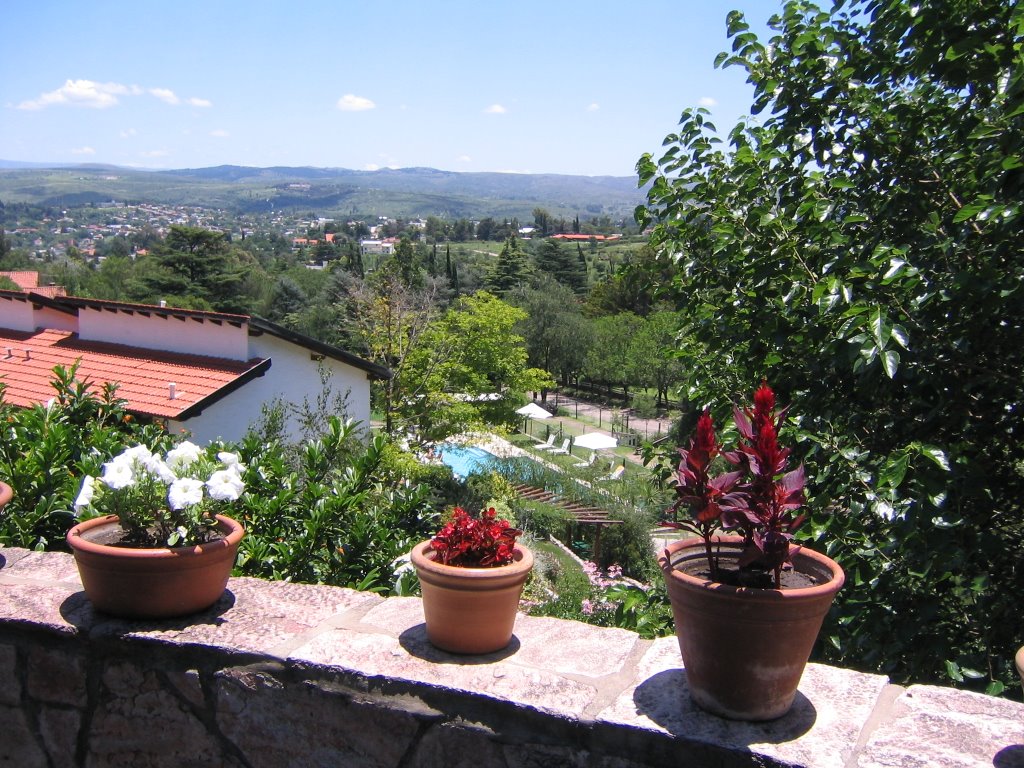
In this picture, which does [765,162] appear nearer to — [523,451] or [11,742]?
[11,742]

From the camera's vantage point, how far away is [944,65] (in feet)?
9.27

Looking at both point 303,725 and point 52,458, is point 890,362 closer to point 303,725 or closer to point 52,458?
point 303,725

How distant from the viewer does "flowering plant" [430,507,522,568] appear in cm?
192

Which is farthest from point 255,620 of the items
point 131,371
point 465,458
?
point 465,458

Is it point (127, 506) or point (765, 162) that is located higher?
point (765, 162)

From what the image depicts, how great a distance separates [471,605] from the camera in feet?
5.92

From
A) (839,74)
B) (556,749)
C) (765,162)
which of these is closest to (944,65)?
(839,74)

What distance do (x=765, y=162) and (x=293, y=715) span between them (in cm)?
298

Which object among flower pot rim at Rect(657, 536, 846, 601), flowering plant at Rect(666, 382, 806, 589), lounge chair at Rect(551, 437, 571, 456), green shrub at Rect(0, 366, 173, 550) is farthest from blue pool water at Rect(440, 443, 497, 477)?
flowering plant at Rect(666, 382, 806, 589)

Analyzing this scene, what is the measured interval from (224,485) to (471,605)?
0.72m

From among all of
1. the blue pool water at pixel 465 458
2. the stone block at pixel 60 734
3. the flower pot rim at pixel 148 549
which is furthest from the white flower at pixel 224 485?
the blue pool water at pixel 465 458

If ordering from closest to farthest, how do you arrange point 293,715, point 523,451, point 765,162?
point 293,715
point 765,162
point 523,451

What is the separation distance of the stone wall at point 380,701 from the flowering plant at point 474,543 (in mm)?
209

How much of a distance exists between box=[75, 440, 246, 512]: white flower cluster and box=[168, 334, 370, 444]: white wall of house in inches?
407
